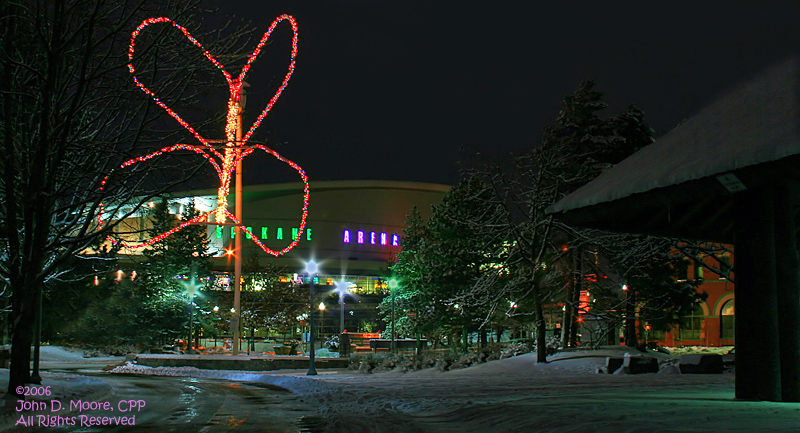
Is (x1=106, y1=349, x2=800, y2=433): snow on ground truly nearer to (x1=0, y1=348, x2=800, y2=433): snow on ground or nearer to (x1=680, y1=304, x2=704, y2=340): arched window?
(x1=0, y1=348, x2=800, y2=433): snow on ground

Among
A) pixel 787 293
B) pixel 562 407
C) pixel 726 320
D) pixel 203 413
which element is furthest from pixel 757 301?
pixel 726 320

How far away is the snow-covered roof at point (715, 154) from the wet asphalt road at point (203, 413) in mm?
6055

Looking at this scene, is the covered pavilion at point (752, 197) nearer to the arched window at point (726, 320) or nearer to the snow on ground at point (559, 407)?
the snow on ground at point (559, 407)

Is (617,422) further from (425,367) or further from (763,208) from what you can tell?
(425,367)

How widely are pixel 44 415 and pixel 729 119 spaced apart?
1251 cm

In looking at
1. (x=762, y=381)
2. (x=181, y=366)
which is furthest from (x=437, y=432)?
(x=181, y=366)

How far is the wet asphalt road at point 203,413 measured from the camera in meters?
11.8

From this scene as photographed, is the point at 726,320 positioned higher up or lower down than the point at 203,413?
higher up

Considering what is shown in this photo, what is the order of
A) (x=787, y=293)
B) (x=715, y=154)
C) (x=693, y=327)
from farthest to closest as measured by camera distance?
(x=693, y=327)
(x=787, y=293)
(x=715, y=154)

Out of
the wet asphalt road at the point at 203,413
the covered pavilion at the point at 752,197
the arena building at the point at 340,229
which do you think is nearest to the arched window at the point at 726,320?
the arena building at the point at 340,229

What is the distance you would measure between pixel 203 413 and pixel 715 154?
10.5 metres

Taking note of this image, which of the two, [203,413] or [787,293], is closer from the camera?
[787,293]

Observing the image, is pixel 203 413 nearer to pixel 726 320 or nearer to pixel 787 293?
pixel 787 293

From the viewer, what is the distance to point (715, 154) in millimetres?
10125
